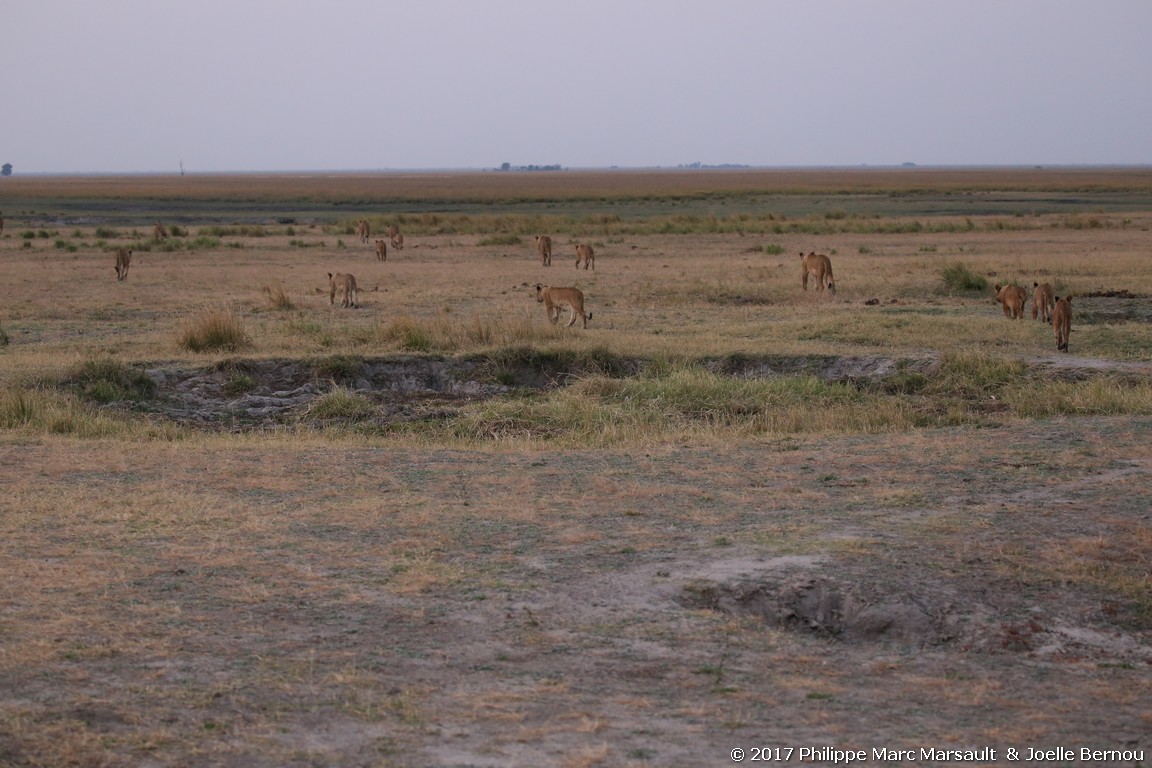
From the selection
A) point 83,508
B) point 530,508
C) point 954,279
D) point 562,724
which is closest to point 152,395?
point 83,508

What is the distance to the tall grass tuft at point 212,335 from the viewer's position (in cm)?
1672

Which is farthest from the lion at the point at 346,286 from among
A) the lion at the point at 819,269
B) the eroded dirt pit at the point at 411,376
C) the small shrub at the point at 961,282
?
the small shrub at the point at 961,282

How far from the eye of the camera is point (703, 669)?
20.0ft

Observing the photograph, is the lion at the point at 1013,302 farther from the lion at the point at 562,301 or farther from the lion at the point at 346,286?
the lion at the point at 346,286

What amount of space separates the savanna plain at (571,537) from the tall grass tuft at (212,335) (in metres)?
0.05

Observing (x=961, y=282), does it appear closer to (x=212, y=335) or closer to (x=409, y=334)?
(x=409, y=334)

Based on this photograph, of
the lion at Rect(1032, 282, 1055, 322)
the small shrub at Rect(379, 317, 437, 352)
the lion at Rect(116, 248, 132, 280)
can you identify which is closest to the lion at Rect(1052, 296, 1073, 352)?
the lion at Rect(1032, 282, 1055, 322)

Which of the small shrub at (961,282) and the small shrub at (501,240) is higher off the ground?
the small shrub at (501,240)

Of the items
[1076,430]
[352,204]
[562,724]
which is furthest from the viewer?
[352,204]

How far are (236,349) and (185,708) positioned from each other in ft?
38.5

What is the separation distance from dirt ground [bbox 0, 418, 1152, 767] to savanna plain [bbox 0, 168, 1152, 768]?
0.02m

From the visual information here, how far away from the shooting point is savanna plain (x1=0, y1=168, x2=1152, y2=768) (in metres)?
5.52

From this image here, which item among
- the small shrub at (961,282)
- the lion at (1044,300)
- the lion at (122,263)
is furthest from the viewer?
the lion at (122,263)

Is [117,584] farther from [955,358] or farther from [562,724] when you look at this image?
[955,358]
